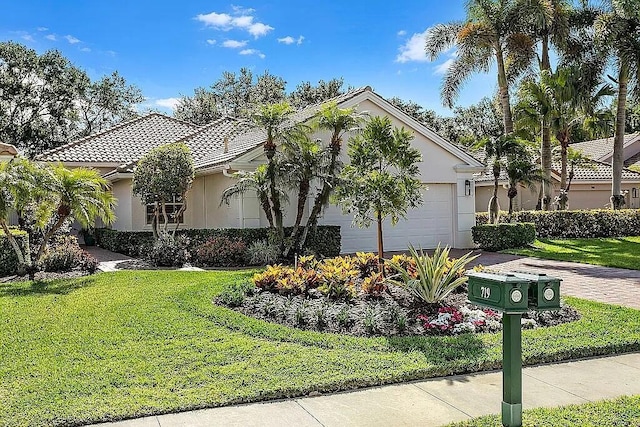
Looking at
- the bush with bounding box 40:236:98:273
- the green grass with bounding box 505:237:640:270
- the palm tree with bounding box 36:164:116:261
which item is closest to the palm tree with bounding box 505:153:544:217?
the green grass with bounding box 505:237:640:270

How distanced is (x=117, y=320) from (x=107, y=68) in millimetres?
35689

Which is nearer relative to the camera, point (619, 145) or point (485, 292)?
point (485, 292)

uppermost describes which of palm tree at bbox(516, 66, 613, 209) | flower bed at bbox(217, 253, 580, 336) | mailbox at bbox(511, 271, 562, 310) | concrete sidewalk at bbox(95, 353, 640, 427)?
palm tree at bbox(516, 66, 613, 209)

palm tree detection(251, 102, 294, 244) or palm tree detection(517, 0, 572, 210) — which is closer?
palm tree detection(251, 102, 294, 244)

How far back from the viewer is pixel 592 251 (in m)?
17.5

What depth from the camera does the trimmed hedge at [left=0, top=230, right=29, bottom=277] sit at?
40.3 ft

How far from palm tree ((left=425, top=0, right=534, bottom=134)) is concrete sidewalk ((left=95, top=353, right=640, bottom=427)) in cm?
1928

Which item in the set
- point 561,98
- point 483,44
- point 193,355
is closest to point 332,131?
point 193,355

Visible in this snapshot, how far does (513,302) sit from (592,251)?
15481mm

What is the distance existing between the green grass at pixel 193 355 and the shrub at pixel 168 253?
5.33 m

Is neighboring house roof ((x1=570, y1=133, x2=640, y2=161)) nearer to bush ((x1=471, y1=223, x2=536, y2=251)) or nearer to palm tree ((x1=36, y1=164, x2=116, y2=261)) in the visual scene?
bush ((x1=471, y1=223, x2=536, y2=251))

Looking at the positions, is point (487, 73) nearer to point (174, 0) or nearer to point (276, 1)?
point (276, 1)

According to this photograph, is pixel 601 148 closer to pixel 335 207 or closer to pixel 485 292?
pixel 335 207

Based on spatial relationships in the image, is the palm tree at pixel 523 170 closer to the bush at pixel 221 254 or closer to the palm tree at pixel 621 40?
the palm tree at pixel 621 40
